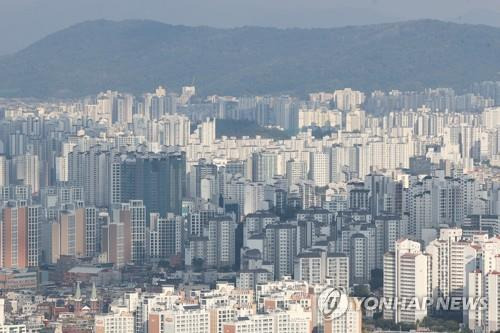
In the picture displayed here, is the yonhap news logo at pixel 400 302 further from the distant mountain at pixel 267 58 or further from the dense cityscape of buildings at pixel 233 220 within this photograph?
the distant mountain at pixel 267 58

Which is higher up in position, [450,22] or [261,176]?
[450,22]

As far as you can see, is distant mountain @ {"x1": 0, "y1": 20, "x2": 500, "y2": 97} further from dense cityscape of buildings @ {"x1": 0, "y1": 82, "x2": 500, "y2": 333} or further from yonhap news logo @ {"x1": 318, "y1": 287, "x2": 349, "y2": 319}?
yonhap news logo @ {"x1": 318, "y1": 287, "x2": 349, "y2": 319}

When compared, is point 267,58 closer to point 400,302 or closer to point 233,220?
point 233,220

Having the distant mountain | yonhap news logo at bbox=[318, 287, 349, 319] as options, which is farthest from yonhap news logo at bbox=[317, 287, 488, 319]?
the distant mountain

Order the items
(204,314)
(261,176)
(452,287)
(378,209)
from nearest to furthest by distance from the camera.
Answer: (204,314)
(452,287)
(378,209)
(261,176)

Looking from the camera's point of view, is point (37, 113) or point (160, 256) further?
point (37, 113)

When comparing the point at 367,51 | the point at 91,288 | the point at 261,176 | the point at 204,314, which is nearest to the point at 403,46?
the point at 367,51

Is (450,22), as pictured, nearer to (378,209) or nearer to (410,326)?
(378,209)
